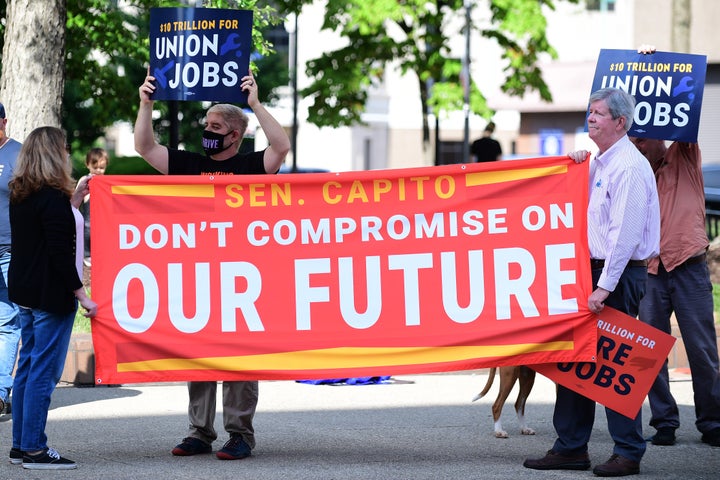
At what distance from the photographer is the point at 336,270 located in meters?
7.12

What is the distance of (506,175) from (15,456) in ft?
10.4

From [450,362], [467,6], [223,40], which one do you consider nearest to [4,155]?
[223,40]

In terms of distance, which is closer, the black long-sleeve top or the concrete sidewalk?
the black long-sleeve top

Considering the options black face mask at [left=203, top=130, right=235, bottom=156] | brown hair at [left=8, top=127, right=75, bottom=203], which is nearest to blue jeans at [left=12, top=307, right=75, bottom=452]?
brown hair at [left=8, top=127, right=75, bottom=203]

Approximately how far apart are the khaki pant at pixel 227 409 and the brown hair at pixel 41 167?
1388 mm

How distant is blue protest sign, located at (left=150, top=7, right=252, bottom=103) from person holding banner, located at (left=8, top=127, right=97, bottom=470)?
1183 millimetres

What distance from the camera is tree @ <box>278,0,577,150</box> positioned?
26.4 metres

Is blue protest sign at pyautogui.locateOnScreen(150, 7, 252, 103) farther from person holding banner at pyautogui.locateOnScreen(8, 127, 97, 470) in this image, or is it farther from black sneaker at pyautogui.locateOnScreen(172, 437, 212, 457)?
black sneaker at pyautogui.locateOnScreen(172, 437, 212, 457)

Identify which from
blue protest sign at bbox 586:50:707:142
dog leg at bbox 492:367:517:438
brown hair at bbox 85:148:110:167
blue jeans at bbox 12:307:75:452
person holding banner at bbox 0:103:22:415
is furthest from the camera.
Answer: brown hair at bbox 85:148:110:167

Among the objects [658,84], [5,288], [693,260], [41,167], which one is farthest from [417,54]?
[41,167]

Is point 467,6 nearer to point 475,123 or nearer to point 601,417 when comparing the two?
point 601,417

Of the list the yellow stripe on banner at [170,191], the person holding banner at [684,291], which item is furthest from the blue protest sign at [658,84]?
the yellow stripe on banner at [170,191]

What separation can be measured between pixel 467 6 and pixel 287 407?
19.9 m

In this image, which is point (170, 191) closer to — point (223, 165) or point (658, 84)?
point (223, 165)
